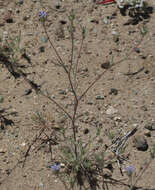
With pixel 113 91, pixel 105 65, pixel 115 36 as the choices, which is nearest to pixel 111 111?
pixel 113 91

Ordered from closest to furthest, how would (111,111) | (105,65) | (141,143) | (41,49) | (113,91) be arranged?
(141,143), (111,111), (113,91), (105,65), (41,49)

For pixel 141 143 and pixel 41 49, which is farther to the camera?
pixel 41 49

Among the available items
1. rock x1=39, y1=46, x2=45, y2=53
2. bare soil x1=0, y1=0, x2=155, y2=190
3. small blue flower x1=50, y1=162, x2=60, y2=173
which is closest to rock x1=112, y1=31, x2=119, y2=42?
bare soil x1=0, y1=0, x2=155, y2=190

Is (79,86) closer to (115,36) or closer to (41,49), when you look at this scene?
(41,49)

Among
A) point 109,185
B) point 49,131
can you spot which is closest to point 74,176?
point 109,185

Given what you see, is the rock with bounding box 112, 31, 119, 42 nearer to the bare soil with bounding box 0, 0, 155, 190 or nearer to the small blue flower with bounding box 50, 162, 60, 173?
the bare soil with bounding box 0, 0, 155, 190

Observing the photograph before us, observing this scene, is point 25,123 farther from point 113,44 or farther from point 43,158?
point 113,44

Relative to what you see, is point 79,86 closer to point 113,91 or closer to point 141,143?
point 113,91

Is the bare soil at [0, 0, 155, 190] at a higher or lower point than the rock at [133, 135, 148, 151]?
higher

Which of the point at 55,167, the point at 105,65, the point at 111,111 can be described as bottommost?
the point at 55,167

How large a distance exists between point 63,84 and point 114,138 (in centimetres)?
87

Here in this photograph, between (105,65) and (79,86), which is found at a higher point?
(105,65)

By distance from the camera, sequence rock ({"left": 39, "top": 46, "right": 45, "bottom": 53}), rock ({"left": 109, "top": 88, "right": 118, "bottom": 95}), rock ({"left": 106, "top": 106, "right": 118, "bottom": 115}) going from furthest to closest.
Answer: rock ({"left": 39, "top": 46, "right": 45, "bottom": 53}), rock ({"left": 109, "top": 88, "right": 118, "bottom": 95}), rock ({"left": 106, "top": 106, "right": 118, "bottom": 115})

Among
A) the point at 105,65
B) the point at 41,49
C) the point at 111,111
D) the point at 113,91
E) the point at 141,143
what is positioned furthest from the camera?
the point at 41,49
